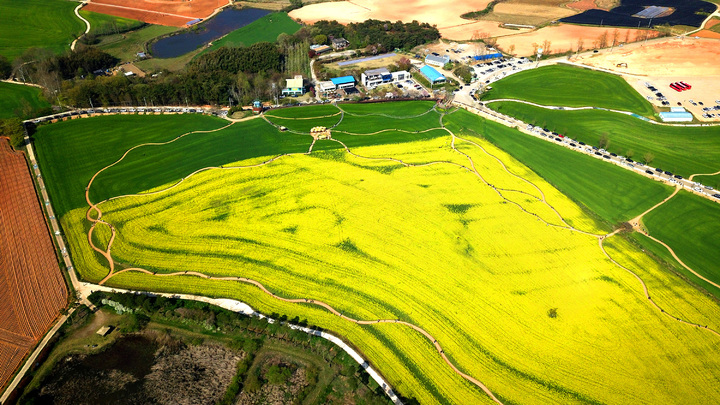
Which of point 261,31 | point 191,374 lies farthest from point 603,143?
point 261,31

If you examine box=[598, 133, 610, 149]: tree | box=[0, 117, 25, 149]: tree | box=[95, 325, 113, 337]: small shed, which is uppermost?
box=[0, 117, 25, 149]: tree

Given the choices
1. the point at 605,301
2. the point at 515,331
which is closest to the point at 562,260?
the point at 605,301

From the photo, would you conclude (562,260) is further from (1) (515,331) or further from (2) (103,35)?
(2) (103,35)

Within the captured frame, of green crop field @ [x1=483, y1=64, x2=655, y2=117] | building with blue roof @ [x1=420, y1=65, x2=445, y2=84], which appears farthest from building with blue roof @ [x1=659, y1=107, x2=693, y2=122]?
building with blue roof @ [x1=420, y1=65, x2=445, y2=84]

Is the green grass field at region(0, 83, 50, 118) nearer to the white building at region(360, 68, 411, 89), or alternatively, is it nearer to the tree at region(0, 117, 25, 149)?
the tree at region(0, 117, 25, 149)

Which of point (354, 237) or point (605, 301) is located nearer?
point (605, 301)

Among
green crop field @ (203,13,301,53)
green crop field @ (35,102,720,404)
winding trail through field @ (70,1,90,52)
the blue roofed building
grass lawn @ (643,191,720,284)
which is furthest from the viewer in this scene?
green crop field @ (203,13,301,53)
